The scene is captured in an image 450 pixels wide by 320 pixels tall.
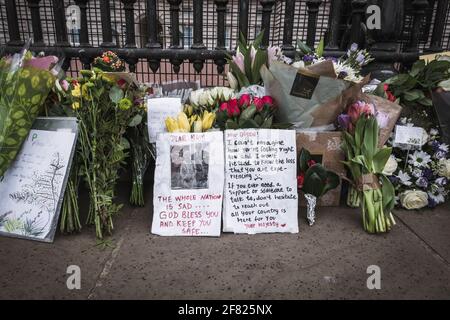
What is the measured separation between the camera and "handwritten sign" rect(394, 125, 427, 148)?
2.45 m

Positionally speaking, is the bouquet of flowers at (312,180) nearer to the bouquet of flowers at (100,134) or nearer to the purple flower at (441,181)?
the purple flower at (441,181)

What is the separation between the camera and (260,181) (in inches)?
82.3

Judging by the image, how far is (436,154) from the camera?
2.48 metres

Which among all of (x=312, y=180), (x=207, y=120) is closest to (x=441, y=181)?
(x=312, y=180)

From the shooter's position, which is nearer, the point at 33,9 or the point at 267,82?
the point at 267,82

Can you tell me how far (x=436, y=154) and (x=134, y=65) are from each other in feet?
9.51

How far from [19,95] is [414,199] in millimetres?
2534

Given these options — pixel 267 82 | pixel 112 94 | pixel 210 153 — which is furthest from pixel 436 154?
pixel 112 94

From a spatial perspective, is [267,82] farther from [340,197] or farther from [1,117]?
[1,117]

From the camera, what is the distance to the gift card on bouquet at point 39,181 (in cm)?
194

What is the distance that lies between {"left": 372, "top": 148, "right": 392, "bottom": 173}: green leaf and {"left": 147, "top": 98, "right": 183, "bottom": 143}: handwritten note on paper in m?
1.29

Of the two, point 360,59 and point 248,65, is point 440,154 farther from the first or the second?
point 248,65

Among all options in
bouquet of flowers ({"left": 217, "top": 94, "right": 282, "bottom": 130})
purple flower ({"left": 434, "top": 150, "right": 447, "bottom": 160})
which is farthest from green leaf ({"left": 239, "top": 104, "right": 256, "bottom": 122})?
purple flower ({"left": 434, "top": 150, "right": 447, "bottom": 160})
